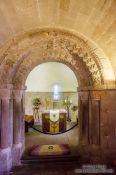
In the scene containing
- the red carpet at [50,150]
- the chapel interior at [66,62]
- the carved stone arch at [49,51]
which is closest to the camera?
the chapel interior at [66,62]

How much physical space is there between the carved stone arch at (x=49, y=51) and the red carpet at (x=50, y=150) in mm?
1867

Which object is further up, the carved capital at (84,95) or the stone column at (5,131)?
the carved capital at (84,95)

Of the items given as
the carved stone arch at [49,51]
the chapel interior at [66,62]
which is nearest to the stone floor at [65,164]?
the chapel interior at [66,62]

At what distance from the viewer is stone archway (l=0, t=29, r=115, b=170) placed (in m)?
3.76

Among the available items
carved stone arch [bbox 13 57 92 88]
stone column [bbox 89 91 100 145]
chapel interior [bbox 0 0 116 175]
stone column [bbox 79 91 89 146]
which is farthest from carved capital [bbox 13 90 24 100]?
stone column [bbox 89 91 100 145]

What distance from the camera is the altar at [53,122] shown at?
7434mm

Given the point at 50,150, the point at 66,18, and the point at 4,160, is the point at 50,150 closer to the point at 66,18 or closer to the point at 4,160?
the point at 4,160

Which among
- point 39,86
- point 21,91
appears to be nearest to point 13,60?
point 21,91

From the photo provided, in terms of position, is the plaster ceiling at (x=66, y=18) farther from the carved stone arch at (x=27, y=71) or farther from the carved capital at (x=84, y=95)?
the carved capital at (x=84, y=95)

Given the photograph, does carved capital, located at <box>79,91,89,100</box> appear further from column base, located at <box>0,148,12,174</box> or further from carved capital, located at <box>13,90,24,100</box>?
column base, located at <box>0,148,12,174</box>

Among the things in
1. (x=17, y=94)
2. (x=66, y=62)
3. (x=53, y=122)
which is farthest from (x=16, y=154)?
(x=53, y=122)

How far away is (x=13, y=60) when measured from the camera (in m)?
3.87

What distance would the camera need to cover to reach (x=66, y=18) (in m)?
3.25

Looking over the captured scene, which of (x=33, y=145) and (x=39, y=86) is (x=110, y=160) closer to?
(x=33, y=145)
